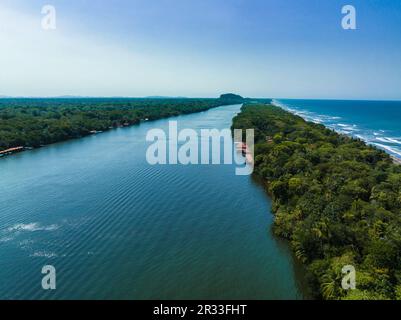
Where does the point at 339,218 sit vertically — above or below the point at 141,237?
above

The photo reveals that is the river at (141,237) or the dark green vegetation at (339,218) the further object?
the river at (141,237)

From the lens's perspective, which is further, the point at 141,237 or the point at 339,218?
the point at 141,237

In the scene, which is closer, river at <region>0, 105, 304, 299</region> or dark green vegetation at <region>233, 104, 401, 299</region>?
dark green vegetation at <region>233, 104, 401, 299</region>
